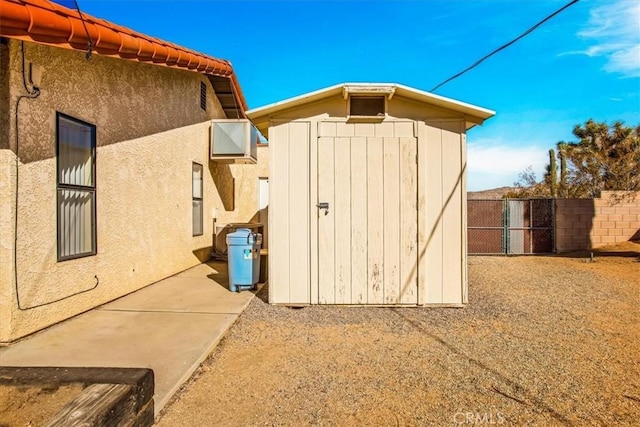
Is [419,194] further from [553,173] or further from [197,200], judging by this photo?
[553,173]

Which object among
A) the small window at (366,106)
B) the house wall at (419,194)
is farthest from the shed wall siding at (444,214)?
the small window at (366,106)

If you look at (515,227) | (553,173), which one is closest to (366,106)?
(515,227)

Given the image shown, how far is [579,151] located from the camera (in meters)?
14.6

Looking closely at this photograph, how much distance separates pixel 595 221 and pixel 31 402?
14.0m

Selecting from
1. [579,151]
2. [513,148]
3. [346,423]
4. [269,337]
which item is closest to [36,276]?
[269,337]

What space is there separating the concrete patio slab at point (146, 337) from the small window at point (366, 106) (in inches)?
127

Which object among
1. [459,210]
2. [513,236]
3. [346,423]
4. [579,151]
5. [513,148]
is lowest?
[346,423]

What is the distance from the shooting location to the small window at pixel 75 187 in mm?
4418

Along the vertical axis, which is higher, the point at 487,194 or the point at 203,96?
the point at 203,96

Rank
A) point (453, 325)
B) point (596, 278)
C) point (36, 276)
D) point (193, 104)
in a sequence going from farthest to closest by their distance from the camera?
point (193, 104)
point (596, 278)
point (453, 325)
point (36, 276)

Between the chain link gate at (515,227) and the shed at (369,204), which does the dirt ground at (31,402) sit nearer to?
the shed at (369,204)

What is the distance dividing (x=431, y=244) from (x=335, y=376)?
272cm

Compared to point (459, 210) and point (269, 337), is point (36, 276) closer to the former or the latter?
point (269, 337)

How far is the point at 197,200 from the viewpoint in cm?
900
